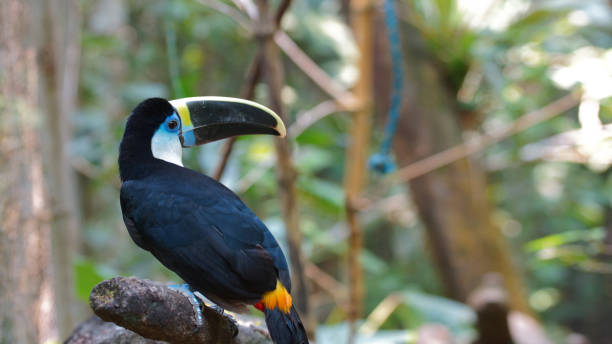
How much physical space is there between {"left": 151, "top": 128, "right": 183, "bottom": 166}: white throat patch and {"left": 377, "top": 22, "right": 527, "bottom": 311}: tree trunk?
2395mm

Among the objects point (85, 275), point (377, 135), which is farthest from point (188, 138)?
point (377, 135)

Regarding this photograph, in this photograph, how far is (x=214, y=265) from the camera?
1.25 meters

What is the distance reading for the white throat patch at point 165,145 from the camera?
1.50m

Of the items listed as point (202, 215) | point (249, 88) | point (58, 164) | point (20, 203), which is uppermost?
point (249, 88)

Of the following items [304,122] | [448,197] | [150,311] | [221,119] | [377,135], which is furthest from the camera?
[377,135]

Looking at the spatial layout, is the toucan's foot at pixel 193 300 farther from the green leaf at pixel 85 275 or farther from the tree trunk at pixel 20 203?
the green leaf at pixel 85 275

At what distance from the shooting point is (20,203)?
207cm

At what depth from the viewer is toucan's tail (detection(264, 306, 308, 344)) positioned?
1171 mm

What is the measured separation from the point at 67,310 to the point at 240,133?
164cm

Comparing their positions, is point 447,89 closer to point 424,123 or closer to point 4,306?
point 424,123

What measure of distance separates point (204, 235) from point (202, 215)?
5 cm

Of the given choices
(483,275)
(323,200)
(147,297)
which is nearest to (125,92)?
(323,200)

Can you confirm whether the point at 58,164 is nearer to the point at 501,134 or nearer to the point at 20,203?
the point at 20,203

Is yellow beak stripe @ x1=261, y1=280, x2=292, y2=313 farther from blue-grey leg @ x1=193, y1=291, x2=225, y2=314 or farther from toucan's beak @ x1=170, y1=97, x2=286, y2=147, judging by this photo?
toucan's beak @ x1=170, y1=97, x2=286, y2=147
